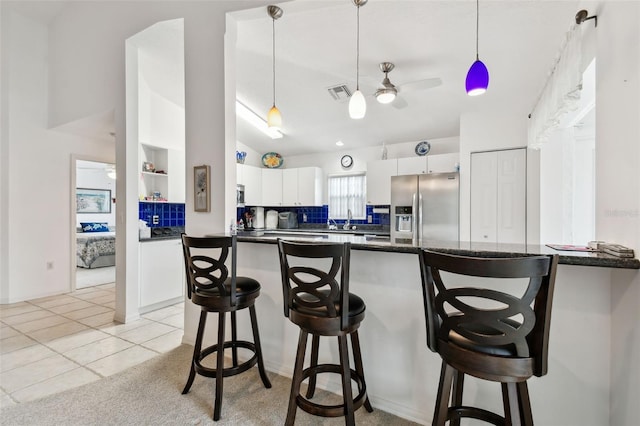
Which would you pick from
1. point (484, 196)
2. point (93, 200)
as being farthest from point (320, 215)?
point (93, 200)

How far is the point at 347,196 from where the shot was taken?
5.55 meters

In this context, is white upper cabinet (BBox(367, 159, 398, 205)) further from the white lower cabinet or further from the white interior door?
the white lower cabinet

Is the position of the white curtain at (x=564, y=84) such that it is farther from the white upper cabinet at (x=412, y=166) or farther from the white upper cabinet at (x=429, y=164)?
the white upper cabinet at (x=412, y=166)

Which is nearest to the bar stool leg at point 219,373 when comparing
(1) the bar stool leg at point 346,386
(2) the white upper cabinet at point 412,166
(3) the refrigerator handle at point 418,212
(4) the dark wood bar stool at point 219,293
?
(4) the dark wood bar stool at point 219,293

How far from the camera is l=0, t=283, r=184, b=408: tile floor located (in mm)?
2131

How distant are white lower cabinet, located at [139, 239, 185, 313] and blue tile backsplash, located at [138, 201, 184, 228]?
0.64 m

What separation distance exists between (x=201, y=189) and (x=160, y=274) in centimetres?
167

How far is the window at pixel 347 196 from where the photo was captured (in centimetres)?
541

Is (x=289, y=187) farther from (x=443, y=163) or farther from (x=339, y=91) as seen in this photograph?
(x=443, y=163)

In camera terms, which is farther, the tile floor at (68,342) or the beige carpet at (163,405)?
the tile floor at (68,342)

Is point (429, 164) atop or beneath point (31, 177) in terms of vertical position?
atop

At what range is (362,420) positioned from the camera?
1705 mm

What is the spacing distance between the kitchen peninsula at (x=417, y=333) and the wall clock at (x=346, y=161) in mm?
3450

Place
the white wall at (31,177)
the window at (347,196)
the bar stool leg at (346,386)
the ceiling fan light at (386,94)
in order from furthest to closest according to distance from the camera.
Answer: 1. the window at (347,196)
2. the white wall at (31,177)
3. the ceiling fan light at (386,94)
4. the bar stool leg at (346,386)
